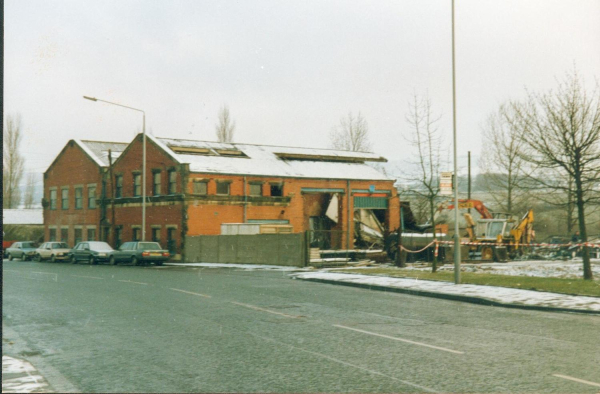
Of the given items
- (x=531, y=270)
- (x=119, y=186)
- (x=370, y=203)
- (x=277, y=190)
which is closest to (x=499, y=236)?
(x=531, y=270)

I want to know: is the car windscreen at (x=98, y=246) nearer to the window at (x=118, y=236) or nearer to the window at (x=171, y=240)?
the window at (x=171, y=240)

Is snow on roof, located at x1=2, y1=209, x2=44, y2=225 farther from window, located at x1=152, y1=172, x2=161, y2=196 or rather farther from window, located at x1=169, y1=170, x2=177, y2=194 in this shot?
window, located at x1=169, y1=170, x2=177, y2=194

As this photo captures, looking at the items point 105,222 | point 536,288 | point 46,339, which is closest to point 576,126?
point 536,288

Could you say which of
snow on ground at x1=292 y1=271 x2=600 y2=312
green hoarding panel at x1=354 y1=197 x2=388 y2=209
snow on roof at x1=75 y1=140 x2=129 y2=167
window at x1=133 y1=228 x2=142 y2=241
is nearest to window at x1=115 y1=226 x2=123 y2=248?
window at x1=133 y1=228 x2=142 y2=241

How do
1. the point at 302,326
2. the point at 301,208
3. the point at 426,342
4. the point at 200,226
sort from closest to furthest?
the point at 426,342 → the point at 302,326 → the point at 200,226 → the point at 301,208

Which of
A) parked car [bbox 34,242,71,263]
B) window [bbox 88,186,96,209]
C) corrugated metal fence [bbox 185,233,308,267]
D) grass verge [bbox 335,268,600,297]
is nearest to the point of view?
grass verge [bbox 335,268,600,297]

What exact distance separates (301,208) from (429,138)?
1867cm

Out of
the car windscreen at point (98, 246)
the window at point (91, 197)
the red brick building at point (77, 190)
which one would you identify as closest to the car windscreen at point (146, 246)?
the car windscreen at point (98, 246)

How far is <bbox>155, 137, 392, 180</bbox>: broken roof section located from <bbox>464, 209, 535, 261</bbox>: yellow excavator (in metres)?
11.9

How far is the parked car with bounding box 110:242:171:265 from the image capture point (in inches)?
1511

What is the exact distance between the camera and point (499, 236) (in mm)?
37969

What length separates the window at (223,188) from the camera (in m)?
44.2

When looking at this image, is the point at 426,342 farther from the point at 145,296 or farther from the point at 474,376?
the point at 145,296

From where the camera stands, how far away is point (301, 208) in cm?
4753
